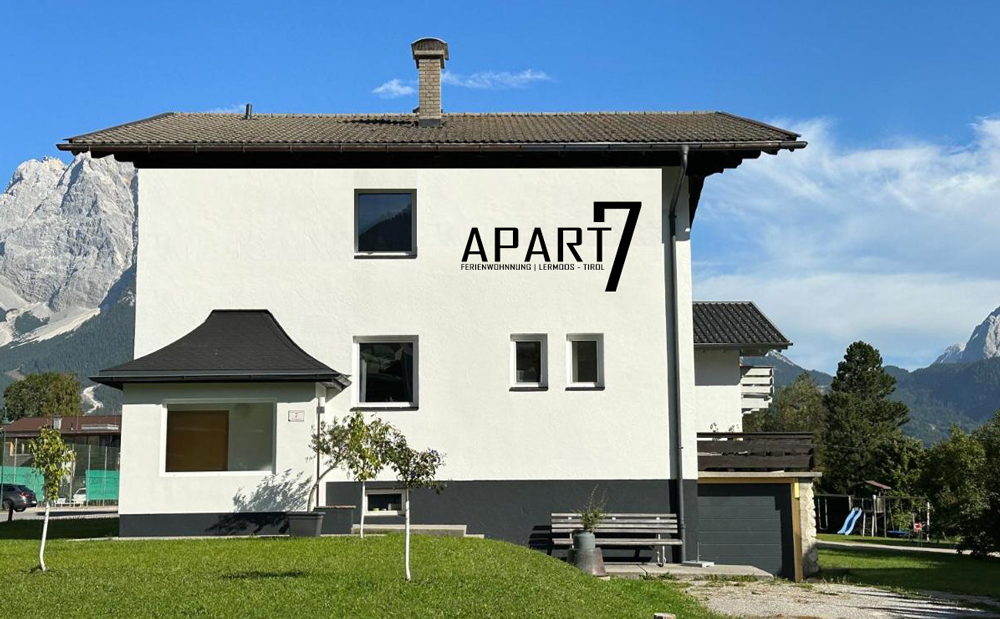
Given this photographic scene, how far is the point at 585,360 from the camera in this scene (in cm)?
1930

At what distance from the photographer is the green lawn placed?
10164 mm

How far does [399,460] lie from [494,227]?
25.5ft

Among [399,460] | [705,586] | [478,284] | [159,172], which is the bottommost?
[705,586]

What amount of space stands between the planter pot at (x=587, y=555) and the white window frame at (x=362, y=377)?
13.0 feet

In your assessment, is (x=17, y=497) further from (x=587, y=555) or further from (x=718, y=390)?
(x=587, y=555)

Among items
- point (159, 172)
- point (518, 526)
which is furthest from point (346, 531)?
point (159, 172)

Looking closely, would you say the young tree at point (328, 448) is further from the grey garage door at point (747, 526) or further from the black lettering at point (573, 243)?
the grey garage door at point (747, 526)

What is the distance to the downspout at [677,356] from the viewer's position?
18719mm

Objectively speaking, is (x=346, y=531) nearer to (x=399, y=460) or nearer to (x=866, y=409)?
(x=399, y=460)

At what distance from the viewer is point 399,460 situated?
12539mm

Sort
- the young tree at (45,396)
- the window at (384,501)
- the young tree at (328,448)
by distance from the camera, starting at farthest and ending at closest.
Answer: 1. the young tree at (45,396)
2. the window at (384,501)
3. the young tree at (328,448)

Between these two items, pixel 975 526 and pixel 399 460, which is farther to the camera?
pixel 975 526

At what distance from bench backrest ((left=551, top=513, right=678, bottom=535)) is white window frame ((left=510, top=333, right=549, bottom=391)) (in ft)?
7.70

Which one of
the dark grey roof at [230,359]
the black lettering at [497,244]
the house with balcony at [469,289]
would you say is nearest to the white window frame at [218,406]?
the dark grey roof at [230,359]
